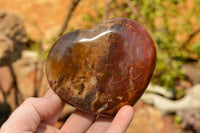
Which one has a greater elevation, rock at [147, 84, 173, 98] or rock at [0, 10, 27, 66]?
rock at [0, 10, 27, 66]

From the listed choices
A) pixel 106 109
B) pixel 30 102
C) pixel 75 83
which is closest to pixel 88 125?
pixel 106 109

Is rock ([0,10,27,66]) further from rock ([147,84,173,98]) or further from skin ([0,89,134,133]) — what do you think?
rock ([147,84,173,98])

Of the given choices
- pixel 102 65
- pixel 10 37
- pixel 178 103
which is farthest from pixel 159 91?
pixel 10 37

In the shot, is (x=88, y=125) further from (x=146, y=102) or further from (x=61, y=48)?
(x=146, y=102)

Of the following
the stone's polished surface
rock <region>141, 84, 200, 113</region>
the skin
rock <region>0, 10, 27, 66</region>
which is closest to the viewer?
the skin

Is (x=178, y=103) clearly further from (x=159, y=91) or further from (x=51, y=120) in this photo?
(x=51, y=120)

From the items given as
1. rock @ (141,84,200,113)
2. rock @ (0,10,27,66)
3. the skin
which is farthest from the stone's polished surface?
rock @ (141,84,200,113)

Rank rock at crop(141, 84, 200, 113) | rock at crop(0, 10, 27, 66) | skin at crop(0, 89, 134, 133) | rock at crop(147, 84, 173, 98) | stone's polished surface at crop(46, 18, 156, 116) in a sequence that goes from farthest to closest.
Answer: rock at crop(147, 84, 173, 98), rock at crop(141, 84, 200, 113), rock at crop(0, 10, 27, 66), stone's polished surface at crop(46, 18, 156, 116), skin at crop(0, 89, 134, 133)
